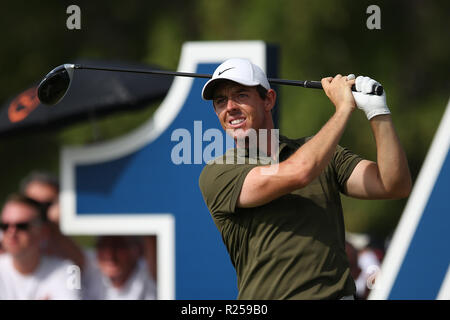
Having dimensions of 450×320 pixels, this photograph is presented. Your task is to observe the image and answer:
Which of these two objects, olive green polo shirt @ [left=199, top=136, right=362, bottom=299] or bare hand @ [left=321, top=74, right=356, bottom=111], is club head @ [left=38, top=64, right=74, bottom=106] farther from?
bare hand @ [left=321, top=74, right=356, bottom=111]

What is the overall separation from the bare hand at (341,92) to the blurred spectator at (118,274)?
10.8 feet

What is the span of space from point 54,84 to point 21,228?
2.81m

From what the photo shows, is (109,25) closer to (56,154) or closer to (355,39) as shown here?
(56,154)

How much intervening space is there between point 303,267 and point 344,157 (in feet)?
1.72

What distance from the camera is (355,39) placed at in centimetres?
1020

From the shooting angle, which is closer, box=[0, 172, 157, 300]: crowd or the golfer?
the golfer

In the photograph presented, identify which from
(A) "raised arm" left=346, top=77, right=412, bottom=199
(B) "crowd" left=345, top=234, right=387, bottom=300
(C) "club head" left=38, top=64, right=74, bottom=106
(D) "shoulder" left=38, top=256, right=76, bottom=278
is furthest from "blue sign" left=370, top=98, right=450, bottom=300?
(D) "shoulder" left=38, top=256, right=76, bottom=278

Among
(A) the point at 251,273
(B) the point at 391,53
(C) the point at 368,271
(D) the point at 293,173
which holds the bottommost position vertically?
(C) the point at 368,271

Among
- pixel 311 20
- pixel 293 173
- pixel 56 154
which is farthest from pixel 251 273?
pixel 56 154

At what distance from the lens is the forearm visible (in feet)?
10.6

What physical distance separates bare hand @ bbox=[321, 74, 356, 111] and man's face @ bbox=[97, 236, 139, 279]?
3.31 m

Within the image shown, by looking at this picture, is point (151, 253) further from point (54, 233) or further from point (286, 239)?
point (286, 239)

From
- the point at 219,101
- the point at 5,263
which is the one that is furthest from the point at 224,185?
the point at 5,263

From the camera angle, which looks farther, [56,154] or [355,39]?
[56,154]
